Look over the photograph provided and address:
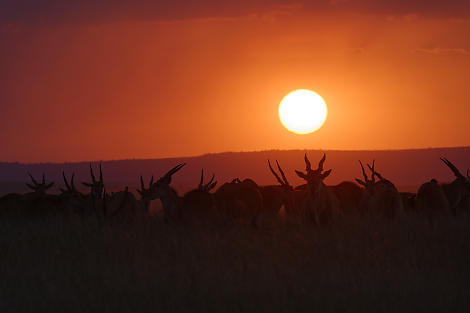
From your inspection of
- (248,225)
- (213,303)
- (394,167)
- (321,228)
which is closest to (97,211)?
(248,225)

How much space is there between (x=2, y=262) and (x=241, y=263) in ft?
13.9

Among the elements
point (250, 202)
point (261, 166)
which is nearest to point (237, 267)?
point (250, 202)

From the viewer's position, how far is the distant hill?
134375mm

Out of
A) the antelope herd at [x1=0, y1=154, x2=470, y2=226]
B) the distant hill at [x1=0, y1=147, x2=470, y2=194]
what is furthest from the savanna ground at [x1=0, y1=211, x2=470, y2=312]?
the distant hill at [x1=0, y1=147, x2=470, y2=194]

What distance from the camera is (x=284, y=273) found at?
10867 mm

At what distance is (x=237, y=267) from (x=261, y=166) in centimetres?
12980

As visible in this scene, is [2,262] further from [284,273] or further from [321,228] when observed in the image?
[321,228]

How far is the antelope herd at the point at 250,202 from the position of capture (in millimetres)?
15344

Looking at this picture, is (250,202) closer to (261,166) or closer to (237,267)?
(237,267)

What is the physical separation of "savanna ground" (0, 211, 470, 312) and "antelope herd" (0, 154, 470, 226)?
53 cm

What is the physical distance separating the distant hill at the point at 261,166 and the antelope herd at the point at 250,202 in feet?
351

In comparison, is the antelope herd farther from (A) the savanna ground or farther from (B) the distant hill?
(B) the distant hill

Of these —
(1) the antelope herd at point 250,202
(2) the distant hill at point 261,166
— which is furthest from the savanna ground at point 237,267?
(2) the distant hill at point 261,166

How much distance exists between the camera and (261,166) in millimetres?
140750
